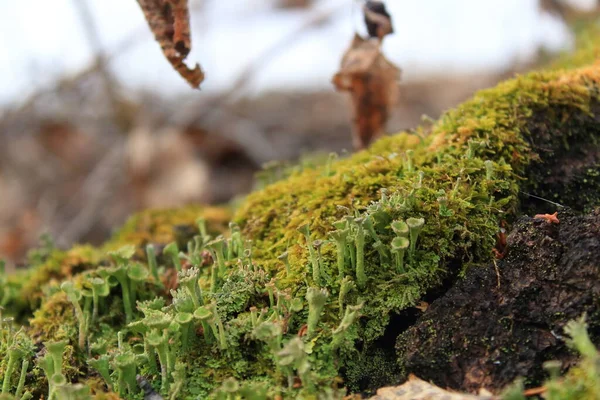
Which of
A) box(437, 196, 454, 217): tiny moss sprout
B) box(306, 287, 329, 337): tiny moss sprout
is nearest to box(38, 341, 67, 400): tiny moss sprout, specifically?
box(306, 287, 329, 337): tiny moss sprout

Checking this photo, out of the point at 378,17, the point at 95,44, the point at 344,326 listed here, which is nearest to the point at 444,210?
the point at 344,326

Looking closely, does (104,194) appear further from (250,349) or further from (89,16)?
(250,349)

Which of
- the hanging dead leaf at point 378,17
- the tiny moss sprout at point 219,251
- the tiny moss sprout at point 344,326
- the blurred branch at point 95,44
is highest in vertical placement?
the blurred branch at point 95,44

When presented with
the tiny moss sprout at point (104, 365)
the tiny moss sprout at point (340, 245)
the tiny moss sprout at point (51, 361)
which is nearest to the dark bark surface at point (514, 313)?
the tiny moss sprout at point (340, 245)

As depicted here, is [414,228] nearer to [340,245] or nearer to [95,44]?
[340,245]

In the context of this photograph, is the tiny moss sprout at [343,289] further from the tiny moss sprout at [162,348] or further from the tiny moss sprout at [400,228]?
the tiny moss sprout at [162,348]

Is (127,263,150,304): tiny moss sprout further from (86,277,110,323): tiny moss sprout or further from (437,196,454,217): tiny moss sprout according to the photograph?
(437,196,454,217): tiny moss sprout
